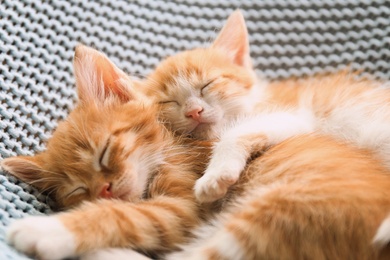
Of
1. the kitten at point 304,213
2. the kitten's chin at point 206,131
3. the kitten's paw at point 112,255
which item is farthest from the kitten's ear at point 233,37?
the kitten's paw at point 112,255

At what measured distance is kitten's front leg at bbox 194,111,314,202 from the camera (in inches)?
39.1

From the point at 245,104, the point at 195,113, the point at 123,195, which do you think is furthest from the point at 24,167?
the point at 245,104

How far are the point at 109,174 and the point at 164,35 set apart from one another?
2.36ft

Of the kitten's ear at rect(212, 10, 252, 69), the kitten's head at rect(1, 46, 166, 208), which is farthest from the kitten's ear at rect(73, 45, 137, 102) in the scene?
the kitten's ear at rect(212, 10, 252, 69)

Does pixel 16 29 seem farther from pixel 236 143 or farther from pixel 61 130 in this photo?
pixel 236 143

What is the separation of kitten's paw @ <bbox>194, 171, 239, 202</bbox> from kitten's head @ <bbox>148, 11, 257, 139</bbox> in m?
0.22

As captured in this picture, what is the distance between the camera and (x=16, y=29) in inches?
51.3

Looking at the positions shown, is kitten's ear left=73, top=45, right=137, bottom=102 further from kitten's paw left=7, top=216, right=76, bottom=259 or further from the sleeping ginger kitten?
kitten's paw left=7, top=216, right=76, bottom=259

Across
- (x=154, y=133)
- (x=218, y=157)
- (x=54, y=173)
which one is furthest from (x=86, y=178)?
(x=218, y=157)

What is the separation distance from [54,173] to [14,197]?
0.10m

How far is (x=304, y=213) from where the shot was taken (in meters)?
0.86

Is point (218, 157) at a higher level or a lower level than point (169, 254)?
higher

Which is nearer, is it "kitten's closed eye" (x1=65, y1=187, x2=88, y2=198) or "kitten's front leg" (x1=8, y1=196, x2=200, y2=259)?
"kitten's front leg" (x1=8, y1=196, x2=200, y2=259)

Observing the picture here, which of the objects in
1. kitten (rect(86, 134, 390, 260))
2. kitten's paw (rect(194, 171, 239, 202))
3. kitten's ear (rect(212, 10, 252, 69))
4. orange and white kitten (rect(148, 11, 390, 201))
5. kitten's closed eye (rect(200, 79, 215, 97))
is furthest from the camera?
kitten's ear (rect(212, 10, 252, 69))
